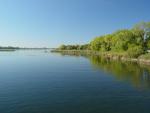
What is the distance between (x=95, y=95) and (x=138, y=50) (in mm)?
63258

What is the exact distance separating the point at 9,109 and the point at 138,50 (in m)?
72.8

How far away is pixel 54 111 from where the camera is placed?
69.6 ft

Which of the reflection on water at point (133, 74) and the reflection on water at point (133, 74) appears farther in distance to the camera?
the reflection on water at point (133, 74)

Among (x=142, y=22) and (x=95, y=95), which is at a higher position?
(x=142, y=22)

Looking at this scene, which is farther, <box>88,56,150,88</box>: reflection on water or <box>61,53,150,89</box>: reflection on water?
<box>88,56,150,88</box>: reflection on water

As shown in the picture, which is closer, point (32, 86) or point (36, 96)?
point (36, 96)

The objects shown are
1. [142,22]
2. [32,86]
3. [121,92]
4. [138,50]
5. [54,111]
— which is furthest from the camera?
[142,22]

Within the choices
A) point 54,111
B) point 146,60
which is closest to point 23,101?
point 54,111

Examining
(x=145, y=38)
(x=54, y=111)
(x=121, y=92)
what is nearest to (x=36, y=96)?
→ (x=54, y=111)

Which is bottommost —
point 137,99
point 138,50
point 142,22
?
point 137,99

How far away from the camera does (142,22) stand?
94688 mm

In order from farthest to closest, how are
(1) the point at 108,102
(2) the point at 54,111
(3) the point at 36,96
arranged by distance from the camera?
1. (3) the point at 36,96
2. (1) the point at 108,102
3. (2) the point at 54,111

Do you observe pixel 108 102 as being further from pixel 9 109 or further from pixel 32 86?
pixel 32 86

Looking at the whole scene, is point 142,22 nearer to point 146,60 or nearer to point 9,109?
point 146,60
